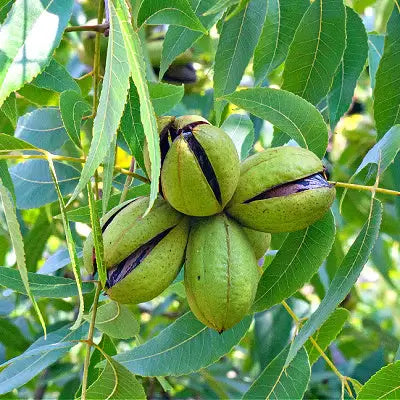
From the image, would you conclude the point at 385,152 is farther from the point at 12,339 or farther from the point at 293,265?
the point at 12,339

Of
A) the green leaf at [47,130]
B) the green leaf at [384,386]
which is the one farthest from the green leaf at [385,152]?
the green leaf at [47,130]

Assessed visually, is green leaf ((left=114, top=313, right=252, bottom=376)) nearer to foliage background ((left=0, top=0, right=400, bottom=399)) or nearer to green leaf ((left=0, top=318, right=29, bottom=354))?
foliage background ((left=0, top=0, right=400, bottom=399))

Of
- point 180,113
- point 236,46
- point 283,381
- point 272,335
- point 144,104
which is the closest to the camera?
point 144,104

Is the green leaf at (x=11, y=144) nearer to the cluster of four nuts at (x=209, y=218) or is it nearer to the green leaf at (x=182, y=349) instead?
the cluster of four nuts at (x=209, y=218)

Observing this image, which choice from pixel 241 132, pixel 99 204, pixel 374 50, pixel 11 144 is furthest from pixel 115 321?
pixel 374 50

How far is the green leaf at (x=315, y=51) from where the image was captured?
73.2 inches

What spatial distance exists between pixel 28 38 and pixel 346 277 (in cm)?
81

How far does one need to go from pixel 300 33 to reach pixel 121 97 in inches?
29.1

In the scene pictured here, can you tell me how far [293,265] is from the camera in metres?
1.67

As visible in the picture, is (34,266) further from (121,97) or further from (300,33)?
(121,97)

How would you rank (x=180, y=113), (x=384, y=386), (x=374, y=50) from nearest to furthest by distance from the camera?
(x=384, y=386) → (x=374, y=50) → (x=180, y=113)

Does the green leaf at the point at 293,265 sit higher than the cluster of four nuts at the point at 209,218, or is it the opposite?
the cluster of four nuts at the point at 209,218

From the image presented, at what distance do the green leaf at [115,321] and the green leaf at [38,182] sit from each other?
22.4 inches

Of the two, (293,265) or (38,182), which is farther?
(38,182)
